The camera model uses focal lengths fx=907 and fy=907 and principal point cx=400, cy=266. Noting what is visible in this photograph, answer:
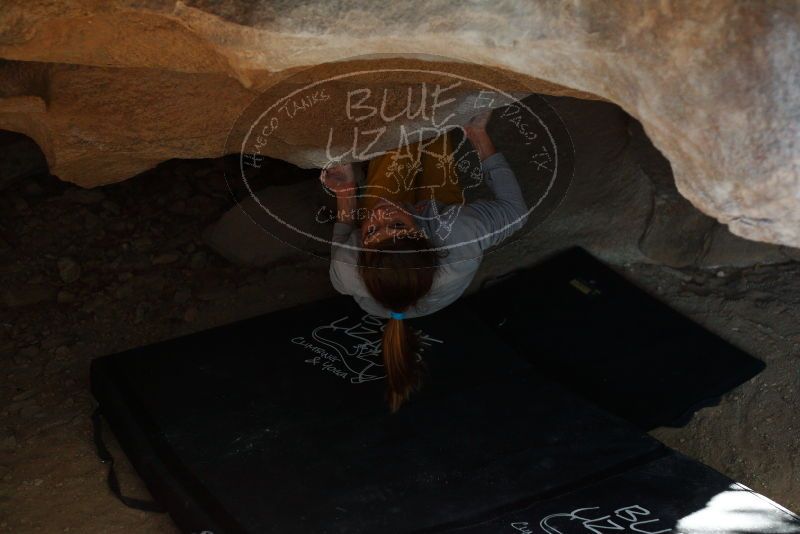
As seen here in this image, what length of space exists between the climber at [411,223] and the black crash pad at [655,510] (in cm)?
41

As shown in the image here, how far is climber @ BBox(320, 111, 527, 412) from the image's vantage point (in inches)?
65.2

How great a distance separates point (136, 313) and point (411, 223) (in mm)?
Answer: 950

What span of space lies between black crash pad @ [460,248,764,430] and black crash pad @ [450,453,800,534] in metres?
0.26

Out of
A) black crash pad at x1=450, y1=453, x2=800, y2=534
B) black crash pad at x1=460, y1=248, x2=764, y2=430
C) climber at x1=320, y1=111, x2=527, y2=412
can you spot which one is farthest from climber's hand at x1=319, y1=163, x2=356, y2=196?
black crash pad at x1=450, y1=453, x2=800, y2=534

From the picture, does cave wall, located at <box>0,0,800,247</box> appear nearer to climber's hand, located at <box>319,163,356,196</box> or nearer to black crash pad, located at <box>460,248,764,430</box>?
climber's hand, located at <box>319,163,356,196</box>

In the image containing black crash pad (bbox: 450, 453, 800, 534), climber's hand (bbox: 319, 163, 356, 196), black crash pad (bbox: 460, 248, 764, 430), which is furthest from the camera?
black crash pad (bbox: 460, 248, 764, 430)

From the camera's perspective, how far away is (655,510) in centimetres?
165

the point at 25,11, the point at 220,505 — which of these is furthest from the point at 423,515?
the point at 25,11

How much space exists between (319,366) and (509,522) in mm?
601

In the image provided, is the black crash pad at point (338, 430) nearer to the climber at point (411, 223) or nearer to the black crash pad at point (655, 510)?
the black crash pad at point (655, 510)

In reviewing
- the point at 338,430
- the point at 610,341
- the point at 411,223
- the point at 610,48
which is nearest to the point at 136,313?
the point at 338,430

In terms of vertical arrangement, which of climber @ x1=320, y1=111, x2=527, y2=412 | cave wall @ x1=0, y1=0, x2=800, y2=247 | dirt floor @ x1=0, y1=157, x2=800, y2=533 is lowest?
dirt floor @ x1=0, y1=157, x2=800, y2=533

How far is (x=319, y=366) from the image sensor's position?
6.66 feet

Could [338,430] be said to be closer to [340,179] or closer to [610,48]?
[340,179]
